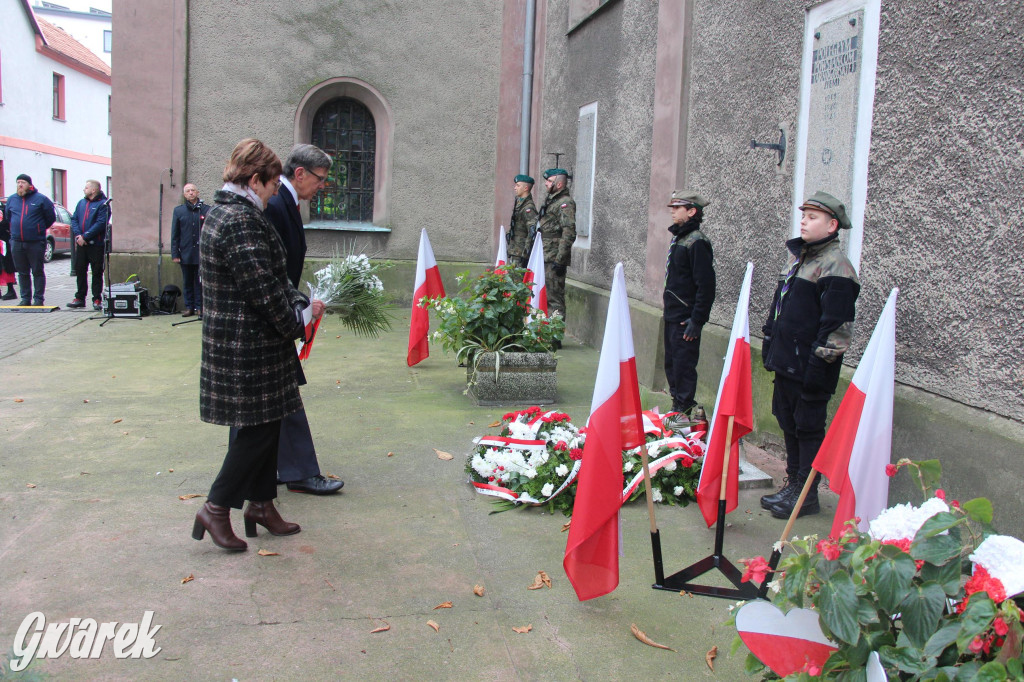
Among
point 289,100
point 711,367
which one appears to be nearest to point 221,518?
point 711,367

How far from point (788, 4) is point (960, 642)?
5253 mm

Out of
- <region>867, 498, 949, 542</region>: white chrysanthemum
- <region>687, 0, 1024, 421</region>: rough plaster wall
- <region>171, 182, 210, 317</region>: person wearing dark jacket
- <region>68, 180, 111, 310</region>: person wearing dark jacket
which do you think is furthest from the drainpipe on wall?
<region>867, 498, 949, 542</region>: white chrysanthemum

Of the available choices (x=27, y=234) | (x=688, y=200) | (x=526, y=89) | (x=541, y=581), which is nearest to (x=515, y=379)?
(x=688, y=200)

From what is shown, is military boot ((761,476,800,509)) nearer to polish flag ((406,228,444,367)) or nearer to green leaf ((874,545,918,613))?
green leaf ((874,545,918,613))

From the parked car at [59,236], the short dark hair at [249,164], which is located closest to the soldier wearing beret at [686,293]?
the short dark hair at [249,164]

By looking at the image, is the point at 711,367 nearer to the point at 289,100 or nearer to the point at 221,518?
the point at 221,518

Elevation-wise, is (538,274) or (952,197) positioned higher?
(952,197)

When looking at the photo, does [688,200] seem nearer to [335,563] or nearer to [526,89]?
[335,563]

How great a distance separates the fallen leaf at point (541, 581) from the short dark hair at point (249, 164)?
2.11m

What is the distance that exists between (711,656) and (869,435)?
1094 mm

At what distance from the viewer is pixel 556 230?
383 inches

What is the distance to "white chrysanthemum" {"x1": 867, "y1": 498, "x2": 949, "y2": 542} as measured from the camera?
197 centimetres

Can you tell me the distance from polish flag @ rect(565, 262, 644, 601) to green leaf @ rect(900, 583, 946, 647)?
1.58 meters

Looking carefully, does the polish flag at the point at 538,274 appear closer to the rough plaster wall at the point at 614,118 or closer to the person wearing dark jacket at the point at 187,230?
the rough plaster wall at the point at 614,118
